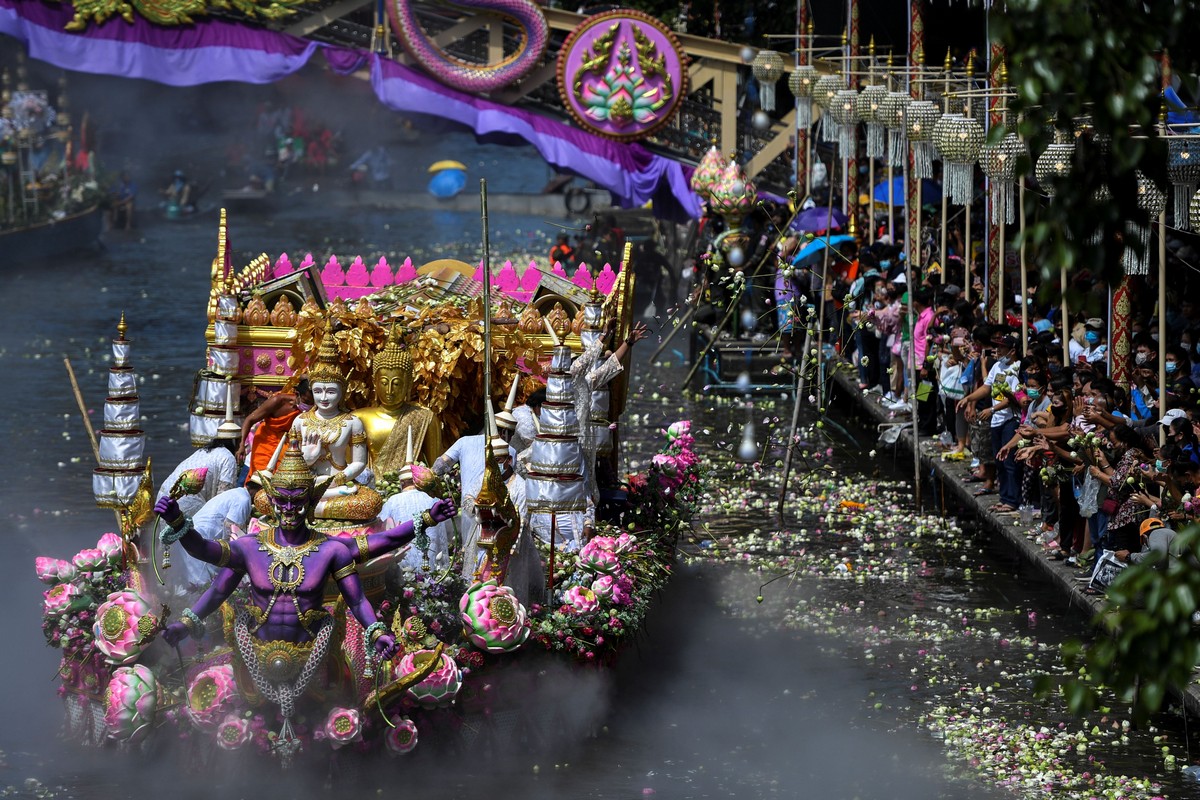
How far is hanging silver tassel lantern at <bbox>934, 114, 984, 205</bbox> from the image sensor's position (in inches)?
628

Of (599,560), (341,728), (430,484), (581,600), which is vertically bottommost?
(341,728)

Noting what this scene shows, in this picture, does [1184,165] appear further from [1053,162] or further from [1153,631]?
[1153,631]

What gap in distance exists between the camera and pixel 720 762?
32.7ft

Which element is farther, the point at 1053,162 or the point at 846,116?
the point at 846,116

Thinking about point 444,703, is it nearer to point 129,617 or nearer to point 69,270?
point 129,617

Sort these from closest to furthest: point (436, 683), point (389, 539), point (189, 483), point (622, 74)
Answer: point (389, 539) < point (436, 683) < point (189, 483) < point (622, 74)

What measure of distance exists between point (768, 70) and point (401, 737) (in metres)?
17.5

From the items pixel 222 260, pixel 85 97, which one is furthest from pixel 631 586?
pixel 85 97

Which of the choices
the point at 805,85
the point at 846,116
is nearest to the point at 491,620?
the point at 846,116

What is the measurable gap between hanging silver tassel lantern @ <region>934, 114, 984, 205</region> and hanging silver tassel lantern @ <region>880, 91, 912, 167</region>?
2257mm

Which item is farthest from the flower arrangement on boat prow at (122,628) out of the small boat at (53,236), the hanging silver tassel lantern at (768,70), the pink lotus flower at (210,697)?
the small boat at (53,236)

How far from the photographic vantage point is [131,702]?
9250 millimetres

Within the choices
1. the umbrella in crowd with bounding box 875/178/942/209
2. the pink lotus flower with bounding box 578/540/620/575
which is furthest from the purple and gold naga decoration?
the pink lotus flower with bounding box 578/540/620/575

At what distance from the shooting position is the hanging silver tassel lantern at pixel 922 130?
1770cm
